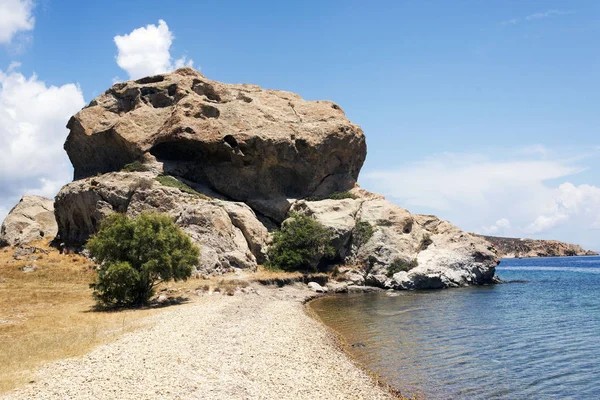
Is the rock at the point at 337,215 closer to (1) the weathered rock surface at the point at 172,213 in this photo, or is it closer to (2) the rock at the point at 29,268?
(1) the weathered rock surface at the point at 172,213

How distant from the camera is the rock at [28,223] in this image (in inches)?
2454

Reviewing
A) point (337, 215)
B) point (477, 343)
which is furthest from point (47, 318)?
point (337, 215)

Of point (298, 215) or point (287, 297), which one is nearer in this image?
point (287, 297)

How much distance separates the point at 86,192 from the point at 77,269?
10.2 metres

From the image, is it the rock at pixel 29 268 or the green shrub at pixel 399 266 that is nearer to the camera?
the rock at pixel 29 268

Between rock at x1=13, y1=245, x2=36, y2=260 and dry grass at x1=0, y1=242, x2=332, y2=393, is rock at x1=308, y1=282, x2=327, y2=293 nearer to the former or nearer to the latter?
dry grass at x1=0, y1=242, x2=332, y2=393

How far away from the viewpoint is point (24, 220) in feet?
214

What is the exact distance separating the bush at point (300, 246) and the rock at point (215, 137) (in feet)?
29.5

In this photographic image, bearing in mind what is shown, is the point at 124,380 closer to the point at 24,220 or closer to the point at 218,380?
the point at 218,380

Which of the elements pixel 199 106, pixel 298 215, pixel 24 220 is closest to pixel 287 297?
pixel 298 215

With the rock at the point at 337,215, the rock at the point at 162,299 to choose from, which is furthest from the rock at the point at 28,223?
the rock at the point at 162,299

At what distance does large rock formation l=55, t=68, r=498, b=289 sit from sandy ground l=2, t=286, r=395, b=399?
26.4 metres

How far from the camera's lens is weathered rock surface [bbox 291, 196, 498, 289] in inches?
2235

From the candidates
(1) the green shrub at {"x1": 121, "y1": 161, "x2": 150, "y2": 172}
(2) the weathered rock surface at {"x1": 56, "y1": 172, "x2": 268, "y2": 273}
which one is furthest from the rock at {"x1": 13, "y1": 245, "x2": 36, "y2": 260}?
(1) the green shrub at {"x1": 121, "y1": 161, "x2": 150, "y2": 172}
